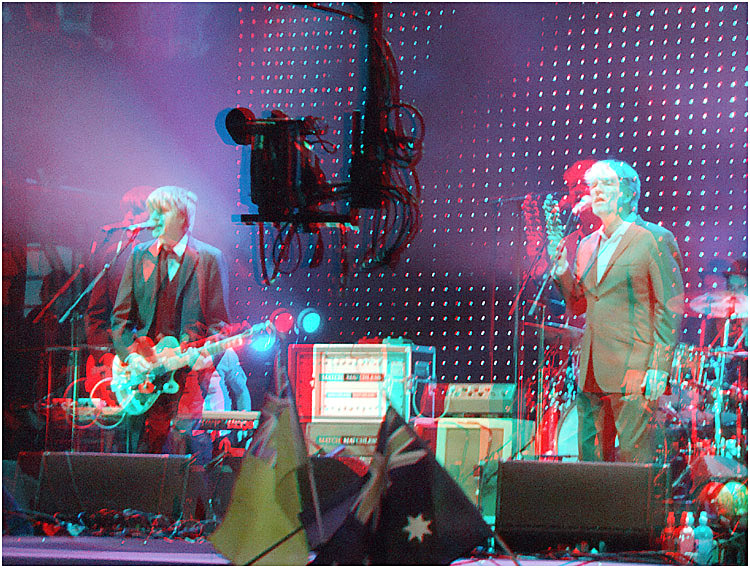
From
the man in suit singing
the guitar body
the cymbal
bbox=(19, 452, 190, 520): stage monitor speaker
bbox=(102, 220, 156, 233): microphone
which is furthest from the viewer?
bbox=(102, 220, 156, 233): microphone

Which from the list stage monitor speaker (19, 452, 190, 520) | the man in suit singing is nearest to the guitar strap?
stage monitor speaker (19, 452, 190, 520)

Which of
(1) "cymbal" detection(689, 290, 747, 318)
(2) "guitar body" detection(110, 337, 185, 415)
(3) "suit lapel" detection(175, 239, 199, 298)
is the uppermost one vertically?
(3) "suit lapel" detection(175, 239, 199, 298)

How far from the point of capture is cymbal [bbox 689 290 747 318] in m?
2.84

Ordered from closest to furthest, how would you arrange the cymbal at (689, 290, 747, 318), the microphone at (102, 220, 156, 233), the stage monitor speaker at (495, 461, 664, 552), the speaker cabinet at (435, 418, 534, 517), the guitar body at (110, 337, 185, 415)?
the stage monitor speaker at (495, 461, 664, 552) < the speaker cabinet at (435, 418, 534, 517) < the cymbal at (689, 290, 747, 318) < the guitar body at (110, 337, 185, 415) < the microphone at (102, 220, 156, 233)

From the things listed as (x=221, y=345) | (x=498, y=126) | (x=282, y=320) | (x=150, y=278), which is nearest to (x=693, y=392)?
(x=498, y=126)

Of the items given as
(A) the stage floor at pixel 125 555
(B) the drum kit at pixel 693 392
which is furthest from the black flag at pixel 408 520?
(B) the drum kit at pixel 693 392

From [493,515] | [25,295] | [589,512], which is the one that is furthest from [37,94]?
[589,512]

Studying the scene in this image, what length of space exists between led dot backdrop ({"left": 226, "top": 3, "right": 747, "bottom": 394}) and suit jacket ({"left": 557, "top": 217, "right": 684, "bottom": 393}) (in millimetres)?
113

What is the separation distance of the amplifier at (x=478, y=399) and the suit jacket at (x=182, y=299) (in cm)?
106

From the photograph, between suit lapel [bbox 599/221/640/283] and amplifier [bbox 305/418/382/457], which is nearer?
amplifier [bbox 305/418/382/457]

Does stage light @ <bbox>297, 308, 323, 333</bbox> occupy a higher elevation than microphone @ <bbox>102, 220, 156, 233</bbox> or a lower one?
lower

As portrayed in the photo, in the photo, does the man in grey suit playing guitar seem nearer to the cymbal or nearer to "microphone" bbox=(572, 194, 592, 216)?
"microphone" bbox=(572, 194, 592, 216)

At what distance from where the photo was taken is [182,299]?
120 inches

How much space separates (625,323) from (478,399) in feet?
2.21
